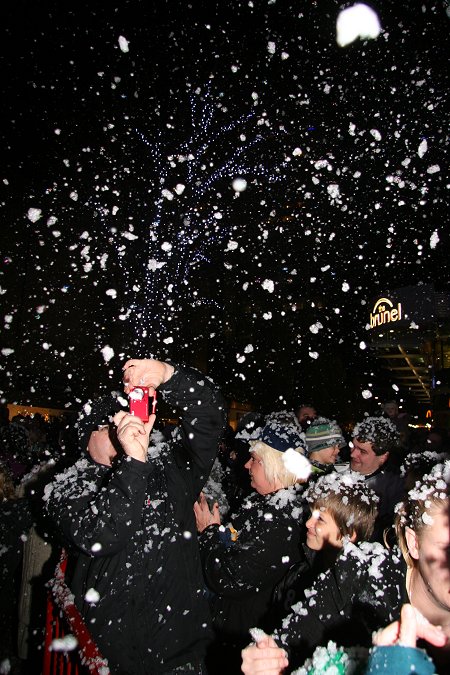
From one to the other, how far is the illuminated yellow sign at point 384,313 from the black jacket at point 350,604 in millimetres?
9718

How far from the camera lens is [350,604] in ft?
5.92

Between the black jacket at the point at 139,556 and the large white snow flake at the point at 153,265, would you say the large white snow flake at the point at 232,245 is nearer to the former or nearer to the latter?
the large white snow flake at the point at 153,265

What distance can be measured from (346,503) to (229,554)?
→ 0.75 m

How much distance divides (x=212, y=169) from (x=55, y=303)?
12.7 meters

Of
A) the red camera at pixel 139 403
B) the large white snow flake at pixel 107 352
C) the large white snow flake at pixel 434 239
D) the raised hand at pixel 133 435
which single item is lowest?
the raised hand at pixel 133 435

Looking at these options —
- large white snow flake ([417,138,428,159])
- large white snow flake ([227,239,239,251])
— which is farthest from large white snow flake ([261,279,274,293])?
large white snow flake ([417,138,428,159])

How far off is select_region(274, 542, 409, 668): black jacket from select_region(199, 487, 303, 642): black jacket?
0.64 m

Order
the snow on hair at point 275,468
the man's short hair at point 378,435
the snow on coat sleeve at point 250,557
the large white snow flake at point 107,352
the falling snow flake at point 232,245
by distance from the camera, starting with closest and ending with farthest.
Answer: the snow on coat sleeve at point 250,557, the snow on hair at point 275,468, the man's short hair at point 378,435, the large white snow flake at point 107,352, the falling snow flake at point 232,245

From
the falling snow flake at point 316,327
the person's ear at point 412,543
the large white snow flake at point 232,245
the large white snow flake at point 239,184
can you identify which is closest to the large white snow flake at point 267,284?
the large white snow flake at point 232,245

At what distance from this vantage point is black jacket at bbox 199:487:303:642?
98.4 inches

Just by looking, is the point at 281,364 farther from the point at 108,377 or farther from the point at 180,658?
the point at 180,658

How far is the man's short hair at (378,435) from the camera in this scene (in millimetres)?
4543

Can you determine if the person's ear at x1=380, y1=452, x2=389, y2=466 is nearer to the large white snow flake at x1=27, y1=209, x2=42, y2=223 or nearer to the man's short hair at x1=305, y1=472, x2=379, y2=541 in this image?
the man's short hair at x1=305, y1=472, x2=379, y2=541

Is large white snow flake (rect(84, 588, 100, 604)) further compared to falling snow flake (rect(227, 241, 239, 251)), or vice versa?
falling snow flake (rect(227, 241, 239, 251))
